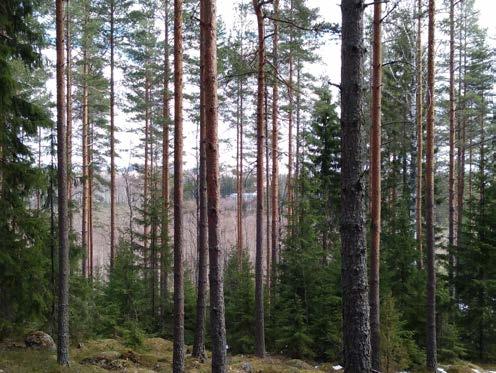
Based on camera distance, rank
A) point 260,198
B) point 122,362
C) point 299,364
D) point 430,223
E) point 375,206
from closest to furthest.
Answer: point 375,206 < point 122,362 < point 430,223 < point 299,364 < point 260,198

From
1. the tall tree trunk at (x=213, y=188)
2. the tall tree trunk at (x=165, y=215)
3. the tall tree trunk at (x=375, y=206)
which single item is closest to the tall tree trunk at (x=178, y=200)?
the tall tree trunk at (x=213, y=188)

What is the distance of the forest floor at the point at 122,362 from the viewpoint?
8695 mm

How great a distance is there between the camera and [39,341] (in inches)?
396

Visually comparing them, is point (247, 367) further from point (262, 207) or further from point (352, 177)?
point (352, 177)

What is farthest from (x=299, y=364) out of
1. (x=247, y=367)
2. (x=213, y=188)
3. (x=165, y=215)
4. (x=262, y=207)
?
(x=165, y=215)

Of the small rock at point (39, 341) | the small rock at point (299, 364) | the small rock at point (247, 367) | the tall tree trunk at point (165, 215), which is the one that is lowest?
the small rock at point (299, 364)

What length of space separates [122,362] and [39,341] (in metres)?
2.06

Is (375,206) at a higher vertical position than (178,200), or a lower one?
lower

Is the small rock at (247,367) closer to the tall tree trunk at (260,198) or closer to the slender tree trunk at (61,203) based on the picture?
the tall tree trunk at (260,198)

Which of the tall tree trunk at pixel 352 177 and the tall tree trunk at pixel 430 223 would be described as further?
the tall tree trunk at pixel 430 223

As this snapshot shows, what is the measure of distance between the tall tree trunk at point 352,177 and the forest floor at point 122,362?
6776 millimetres

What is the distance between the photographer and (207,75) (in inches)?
282

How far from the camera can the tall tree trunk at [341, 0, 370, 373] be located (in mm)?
4195

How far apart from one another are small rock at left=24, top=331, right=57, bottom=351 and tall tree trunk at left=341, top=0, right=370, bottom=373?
853 centimetres
